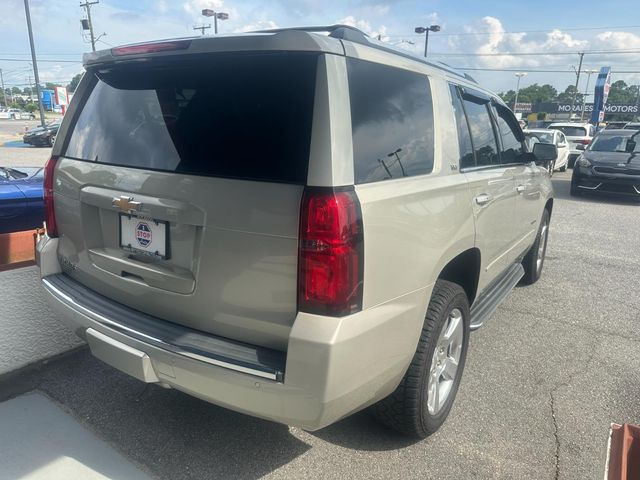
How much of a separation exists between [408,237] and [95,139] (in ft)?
5.65

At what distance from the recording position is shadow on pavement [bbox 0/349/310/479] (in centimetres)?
Result: 253

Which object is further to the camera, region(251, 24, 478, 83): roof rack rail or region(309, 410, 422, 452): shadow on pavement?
region(309, 410, 422, 452): shadow on pavement

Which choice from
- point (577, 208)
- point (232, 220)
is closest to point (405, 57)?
point (232, 220)

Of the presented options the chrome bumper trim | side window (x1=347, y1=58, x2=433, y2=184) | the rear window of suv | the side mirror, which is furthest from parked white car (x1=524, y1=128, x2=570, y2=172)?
the chrome bumper trim

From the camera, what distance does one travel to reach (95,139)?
2652 mm

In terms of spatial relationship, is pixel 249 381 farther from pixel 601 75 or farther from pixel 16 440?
pixel 601 75

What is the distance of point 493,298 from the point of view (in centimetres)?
372

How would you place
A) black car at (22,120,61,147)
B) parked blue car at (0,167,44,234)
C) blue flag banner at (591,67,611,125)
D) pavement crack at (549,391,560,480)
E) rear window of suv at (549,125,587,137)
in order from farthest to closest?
blue flag banner at (591,67,611,125), black car at (22,120,61,147), rear window of suv at (549,125,587,137), parked blue car at (0,167,44,234), pavement crack at (549,391,560,480)

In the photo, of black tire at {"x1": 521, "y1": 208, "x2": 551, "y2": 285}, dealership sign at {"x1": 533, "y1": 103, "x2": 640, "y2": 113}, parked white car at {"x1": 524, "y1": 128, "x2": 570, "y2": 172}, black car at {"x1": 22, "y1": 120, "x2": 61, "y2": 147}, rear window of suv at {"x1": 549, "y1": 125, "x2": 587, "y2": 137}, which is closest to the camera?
black tire at {"x1": 521, "y1": 208, "x2": 551, "y2": 285}

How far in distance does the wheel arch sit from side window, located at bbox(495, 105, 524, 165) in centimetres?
103

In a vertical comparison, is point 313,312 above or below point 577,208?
above

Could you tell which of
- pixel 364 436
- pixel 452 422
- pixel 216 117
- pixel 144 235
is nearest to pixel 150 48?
pixel 216 117

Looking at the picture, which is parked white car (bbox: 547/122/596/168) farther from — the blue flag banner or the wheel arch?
the wheel arch

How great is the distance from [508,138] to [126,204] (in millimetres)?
3107
